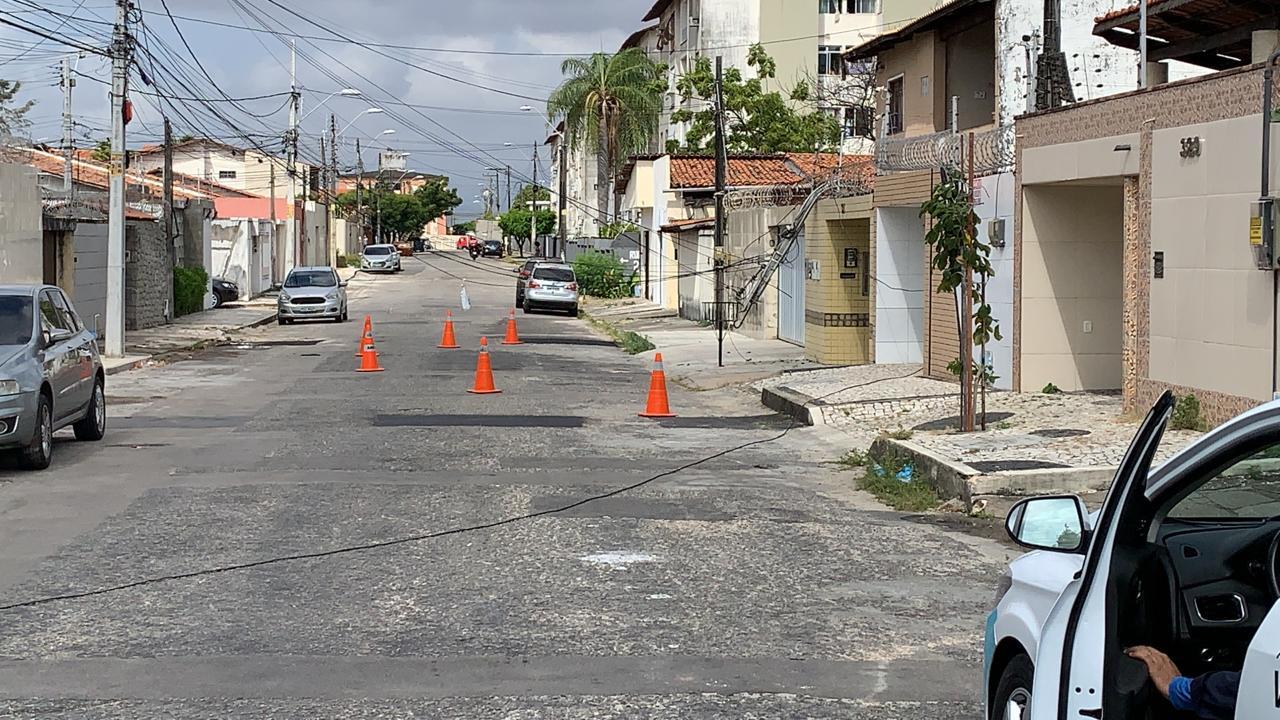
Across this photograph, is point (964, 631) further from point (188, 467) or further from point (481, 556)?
point (188, 467)

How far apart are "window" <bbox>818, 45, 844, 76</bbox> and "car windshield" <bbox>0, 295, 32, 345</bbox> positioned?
52273 millimetres

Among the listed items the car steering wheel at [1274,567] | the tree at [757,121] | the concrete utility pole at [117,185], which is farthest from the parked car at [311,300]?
the car steering wheel at [1274,567]

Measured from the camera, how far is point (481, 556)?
32.4 feet

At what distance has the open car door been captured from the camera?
10.5 ft

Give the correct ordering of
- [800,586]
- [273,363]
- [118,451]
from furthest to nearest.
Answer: [273,363]
[118,451]
[800,586]

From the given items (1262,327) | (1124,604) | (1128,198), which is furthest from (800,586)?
(1128,198)

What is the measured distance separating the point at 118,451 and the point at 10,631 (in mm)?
7724

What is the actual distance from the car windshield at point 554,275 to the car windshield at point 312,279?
277 inches

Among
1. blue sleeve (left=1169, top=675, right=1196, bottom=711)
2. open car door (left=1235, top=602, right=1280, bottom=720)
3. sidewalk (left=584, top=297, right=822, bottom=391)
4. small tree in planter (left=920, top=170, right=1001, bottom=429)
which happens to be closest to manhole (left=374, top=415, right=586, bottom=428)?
small tree in planter (left=920, top=170, right=1001, bottom=429)

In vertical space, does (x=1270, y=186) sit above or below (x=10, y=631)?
above

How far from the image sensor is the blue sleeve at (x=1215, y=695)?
3531 millimetres

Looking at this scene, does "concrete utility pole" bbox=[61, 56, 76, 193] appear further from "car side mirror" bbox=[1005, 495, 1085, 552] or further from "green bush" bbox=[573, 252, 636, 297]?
"car side mirror" bbox=[1005, 495, 1085, 552]

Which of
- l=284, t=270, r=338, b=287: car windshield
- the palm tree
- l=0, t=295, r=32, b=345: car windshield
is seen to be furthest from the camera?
the palm tree

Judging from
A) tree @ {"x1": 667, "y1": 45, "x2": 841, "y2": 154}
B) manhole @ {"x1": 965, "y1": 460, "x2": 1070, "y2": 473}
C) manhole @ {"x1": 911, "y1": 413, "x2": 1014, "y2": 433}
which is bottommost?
manhole @ {"x1": 965, "y1": 460, "x2": 1070, "y2": 473}
